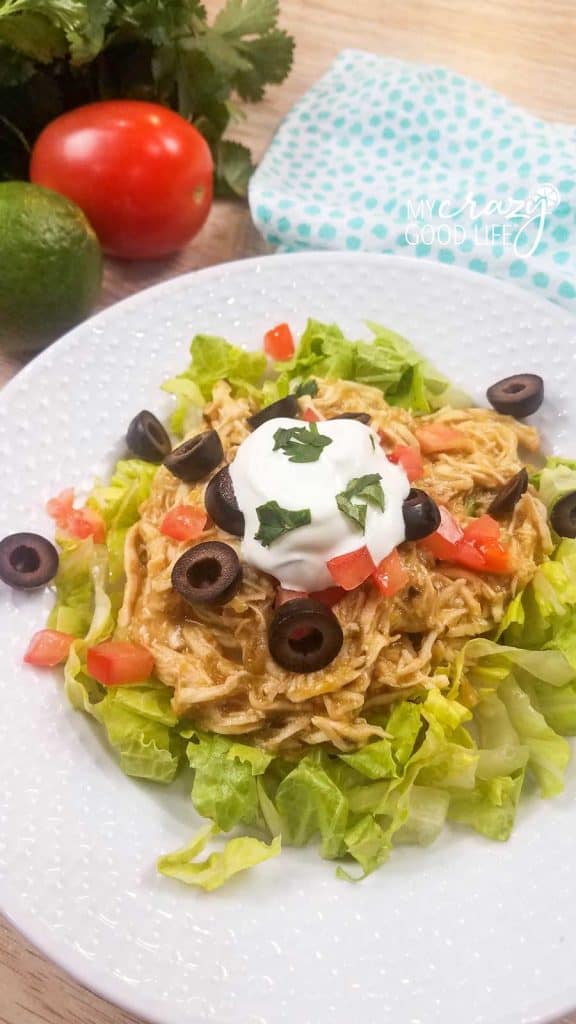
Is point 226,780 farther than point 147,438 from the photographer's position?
No

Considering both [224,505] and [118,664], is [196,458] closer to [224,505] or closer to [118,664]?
[224,505]

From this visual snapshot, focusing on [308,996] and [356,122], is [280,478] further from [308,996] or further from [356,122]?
[356,122]

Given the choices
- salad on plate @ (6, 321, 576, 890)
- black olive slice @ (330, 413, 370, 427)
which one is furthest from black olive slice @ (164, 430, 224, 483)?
black olive slice @ (330, 413, 370, 427)

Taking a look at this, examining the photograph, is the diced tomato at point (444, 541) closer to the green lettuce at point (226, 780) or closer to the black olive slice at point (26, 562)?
the green lettuce at point (226, 780)

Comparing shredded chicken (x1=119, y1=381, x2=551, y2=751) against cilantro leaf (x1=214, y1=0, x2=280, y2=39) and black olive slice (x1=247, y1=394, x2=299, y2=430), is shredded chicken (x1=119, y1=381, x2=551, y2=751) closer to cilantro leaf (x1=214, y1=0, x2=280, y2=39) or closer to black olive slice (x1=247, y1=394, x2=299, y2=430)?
black olive slice (x1=247, y1=394, x2=299, y2=430)

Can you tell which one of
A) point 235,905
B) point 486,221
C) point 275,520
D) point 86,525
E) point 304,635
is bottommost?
point 235,905

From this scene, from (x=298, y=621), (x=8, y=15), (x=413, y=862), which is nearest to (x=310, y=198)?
(x=8, y=15)

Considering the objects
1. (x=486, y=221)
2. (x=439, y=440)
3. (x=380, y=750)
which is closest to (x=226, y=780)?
(x=380, y=750)
